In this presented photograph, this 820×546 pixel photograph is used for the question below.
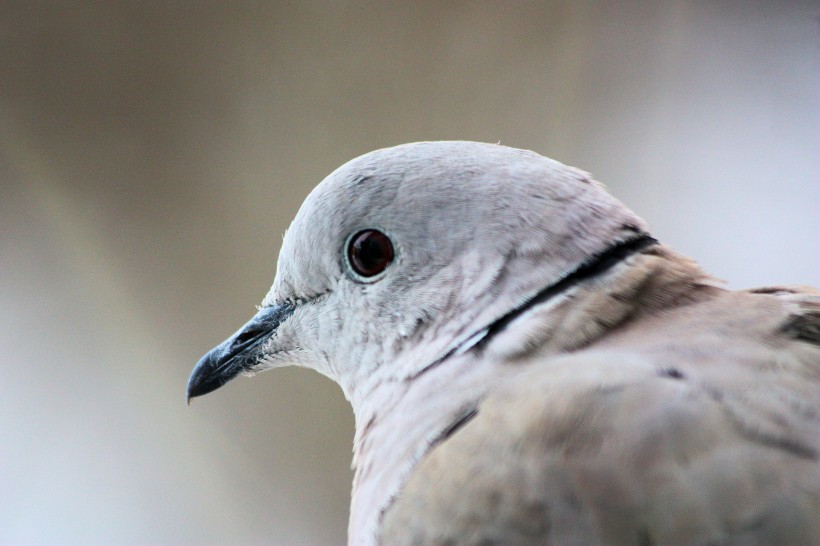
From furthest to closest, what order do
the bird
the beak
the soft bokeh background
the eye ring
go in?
the soft bokeh background → the beak → the eye ring → the bird

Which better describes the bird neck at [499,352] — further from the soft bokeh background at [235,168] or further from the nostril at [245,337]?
the soft bokeh background at [235,168]

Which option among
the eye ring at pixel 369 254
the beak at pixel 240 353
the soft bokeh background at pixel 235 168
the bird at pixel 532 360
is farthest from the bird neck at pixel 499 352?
the soft bokeh background at pixel 235 168

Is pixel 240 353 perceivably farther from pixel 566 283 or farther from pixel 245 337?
pixel 566 283

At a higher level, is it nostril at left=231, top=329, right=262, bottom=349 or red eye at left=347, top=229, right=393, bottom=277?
red eye at left=347, top=229, right=393, bottom=277

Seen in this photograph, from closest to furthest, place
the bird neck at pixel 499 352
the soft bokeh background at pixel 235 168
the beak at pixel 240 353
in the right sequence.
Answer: the bird neck at pixel 499 352 < the beak at pixel 240 353 < the soft bokeh background at pixel 235 168

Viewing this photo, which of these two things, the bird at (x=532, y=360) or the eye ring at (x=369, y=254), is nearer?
the bird at (x=532, y=360)

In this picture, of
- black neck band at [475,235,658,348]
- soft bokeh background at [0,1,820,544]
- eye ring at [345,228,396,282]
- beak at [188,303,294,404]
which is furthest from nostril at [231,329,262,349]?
soft bokeh background at [0,1,820,544]

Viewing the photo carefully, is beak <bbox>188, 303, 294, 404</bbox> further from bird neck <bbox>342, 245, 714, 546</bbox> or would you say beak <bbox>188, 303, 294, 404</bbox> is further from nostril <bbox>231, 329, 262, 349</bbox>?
bird neck <bbox>342, 245, 714, 546</bbox>
